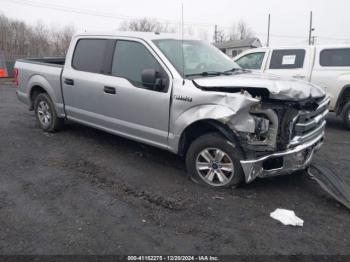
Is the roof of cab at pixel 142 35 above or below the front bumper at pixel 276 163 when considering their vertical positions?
above

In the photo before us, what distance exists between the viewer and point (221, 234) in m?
3.43

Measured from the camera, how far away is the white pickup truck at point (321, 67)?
7930 mm

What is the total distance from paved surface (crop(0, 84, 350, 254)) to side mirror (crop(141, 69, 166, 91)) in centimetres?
124

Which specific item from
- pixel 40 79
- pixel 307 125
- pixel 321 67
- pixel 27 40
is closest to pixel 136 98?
pixel 307 125

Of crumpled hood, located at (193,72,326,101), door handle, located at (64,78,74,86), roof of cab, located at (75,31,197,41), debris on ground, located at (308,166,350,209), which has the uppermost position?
roof of cab, located at (75,31,197,41)

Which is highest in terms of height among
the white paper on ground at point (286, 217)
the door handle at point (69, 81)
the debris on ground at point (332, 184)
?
the door handle at point (69, 81)

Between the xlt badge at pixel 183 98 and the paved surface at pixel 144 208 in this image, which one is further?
the xlt badge at pixel 183 98

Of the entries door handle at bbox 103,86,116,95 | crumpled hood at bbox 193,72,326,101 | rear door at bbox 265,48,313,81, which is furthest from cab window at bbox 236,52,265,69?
door handle at bbox 103,86,116,95

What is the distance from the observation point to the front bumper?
162 inches

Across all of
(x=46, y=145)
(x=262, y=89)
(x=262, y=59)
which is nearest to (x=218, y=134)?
(x=262, y=89)

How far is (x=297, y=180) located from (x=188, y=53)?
2.37 meters

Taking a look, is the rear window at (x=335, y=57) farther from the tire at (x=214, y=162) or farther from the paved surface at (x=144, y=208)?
the tire at (x=214, y=162)

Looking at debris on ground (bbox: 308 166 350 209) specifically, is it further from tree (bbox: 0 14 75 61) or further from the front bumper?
tree (bbox: 0 14 75 61)

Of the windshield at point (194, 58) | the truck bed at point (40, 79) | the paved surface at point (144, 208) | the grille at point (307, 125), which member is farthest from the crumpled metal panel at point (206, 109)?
the truck bed at point (40, 79)
